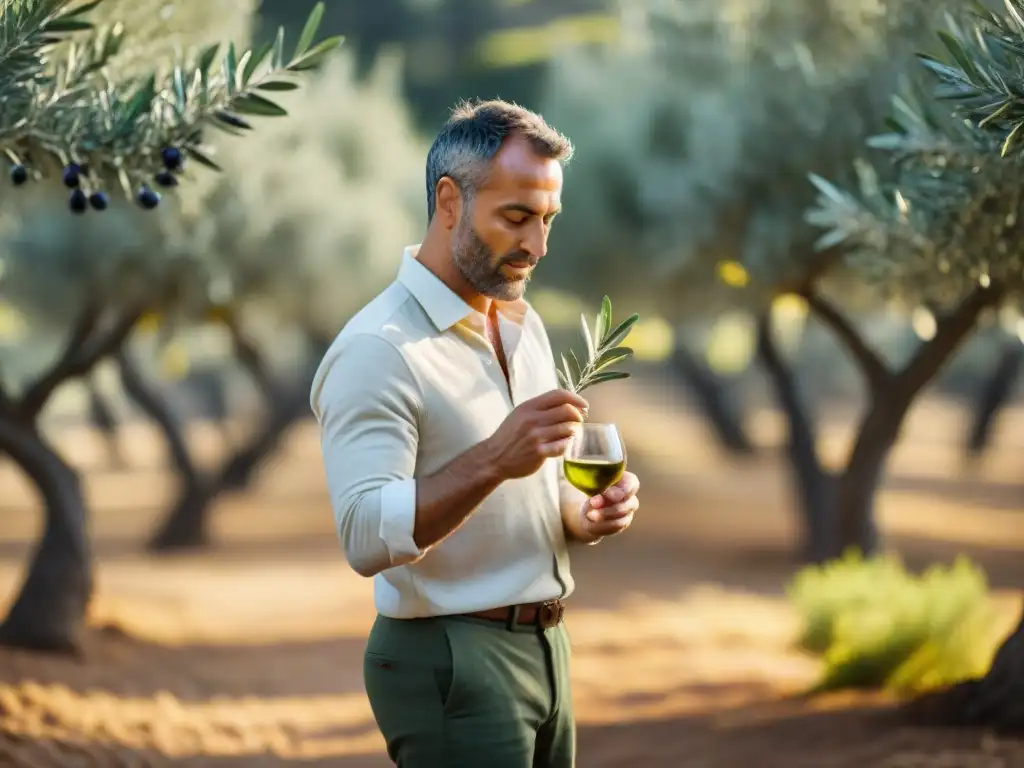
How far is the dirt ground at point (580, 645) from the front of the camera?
7.20 metres

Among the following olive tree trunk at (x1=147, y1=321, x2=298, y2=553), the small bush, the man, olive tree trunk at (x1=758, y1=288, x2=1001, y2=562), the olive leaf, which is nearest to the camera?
the man

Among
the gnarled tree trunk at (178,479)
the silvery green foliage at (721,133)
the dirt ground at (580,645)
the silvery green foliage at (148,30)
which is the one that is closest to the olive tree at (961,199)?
the dirt ground at (580,645)

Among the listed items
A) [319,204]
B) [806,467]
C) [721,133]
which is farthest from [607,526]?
[806,467]

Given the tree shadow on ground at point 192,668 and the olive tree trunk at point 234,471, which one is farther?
the olive tree trunk at point 234,471

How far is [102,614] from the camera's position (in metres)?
10.8

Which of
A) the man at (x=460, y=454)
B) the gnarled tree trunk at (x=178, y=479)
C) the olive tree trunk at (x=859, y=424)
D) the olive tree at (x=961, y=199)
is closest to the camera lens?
the man at (x=460, y=454)

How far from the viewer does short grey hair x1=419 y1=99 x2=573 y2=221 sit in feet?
9.43

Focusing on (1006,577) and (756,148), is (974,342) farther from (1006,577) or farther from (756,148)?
(756,148)

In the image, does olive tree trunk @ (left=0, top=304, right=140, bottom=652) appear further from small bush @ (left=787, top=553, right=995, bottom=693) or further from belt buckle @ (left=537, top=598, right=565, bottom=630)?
belt buckle @ (left=537, top=598, right=565, bottom=630)

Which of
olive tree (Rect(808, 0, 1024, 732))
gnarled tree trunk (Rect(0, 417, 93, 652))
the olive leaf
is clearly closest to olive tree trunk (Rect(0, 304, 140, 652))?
gnarled tree trunk (Rect(0, 417, 93, 652))

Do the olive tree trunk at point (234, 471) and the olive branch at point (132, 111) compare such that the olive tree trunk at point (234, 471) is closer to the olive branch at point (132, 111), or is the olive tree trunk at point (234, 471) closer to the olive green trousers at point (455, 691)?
the olive branch at point (132, 111)

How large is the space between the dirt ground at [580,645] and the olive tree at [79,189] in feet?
3.42

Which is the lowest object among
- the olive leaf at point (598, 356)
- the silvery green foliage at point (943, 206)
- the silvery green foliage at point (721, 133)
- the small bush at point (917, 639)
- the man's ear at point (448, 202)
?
the small bush at point (917, 639)

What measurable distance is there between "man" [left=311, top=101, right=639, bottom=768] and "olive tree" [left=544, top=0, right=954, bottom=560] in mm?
5427
